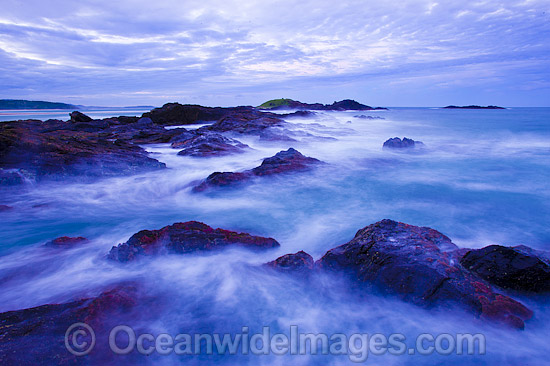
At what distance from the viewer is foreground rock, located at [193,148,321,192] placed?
927 centimetres

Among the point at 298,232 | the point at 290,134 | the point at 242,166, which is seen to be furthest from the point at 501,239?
the point at 290,134

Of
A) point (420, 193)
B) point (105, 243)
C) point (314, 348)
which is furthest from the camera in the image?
point (420, 193)

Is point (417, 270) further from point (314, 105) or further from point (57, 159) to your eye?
point (314, 105)

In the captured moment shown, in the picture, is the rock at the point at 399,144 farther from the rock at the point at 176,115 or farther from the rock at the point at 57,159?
the rock at the point at 176,115

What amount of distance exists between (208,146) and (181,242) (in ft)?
34.1

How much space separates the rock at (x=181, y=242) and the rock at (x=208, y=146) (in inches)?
363

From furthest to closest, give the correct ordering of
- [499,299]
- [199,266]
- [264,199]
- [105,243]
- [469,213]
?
[264,199]
[469,213]
[105,243]
[199,266]
[499,299]

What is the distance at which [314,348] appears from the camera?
10.8 feet

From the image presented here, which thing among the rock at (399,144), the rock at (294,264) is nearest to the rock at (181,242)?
the rock at (294,264)

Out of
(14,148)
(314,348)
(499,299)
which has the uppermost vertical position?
(14,148)

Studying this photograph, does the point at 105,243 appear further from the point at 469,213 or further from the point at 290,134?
the point at 290,134

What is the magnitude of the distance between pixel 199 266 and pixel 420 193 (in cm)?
714

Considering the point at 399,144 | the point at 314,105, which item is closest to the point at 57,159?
the point at 399,144

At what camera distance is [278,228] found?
6.71m
